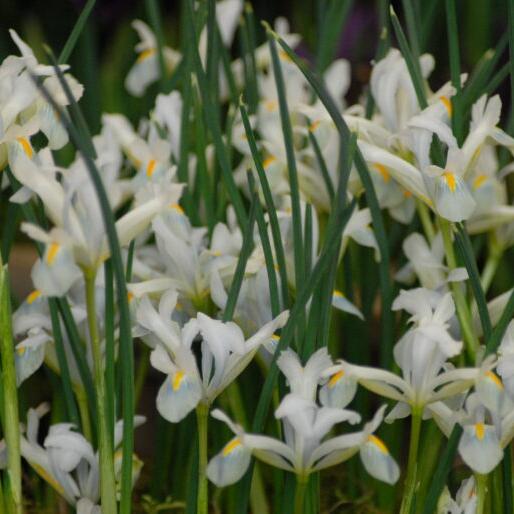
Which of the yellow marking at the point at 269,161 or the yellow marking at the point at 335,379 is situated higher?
the yellow marking at the point at 269,161

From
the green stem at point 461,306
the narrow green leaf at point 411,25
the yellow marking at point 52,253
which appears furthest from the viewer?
the narrow green leaf at point 411,25

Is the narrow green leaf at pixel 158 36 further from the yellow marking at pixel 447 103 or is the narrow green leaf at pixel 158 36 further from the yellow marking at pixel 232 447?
the yellow marking at pixel 232 447

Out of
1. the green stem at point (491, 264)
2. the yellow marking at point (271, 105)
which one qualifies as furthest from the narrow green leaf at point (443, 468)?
the yellow marking at point (271, 105)

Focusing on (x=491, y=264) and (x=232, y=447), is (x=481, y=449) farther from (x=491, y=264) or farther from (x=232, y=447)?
(x=491, y=264)

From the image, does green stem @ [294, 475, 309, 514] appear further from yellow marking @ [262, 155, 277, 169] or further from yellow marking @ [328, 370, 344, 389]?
yellow marking @ [262, 155, 277, 169]

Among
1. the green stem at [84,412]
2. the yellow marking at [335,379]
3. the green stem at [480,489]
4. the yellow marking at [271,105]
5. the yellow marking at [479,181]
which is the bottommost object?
the green stem at [480,489]

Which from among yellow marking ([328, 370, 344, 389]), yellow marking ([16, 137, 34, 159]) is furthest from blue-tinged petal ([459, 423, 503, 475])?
yellow marking ([16, 137, 34, 159])

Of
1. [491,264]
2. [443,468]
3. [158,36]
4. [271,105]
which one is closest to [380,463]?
[443,468]
